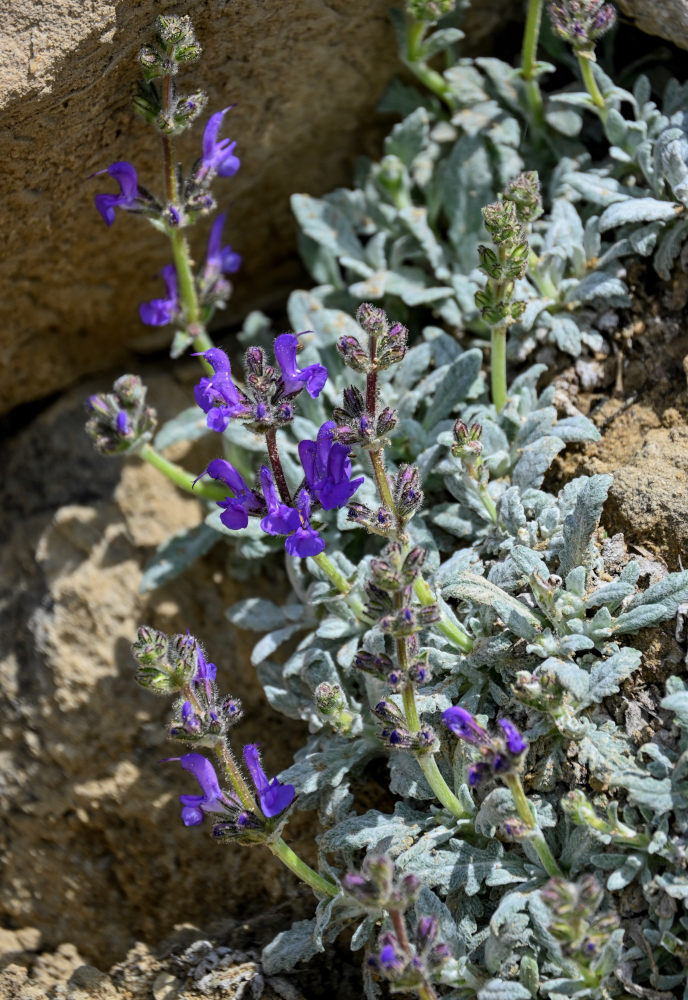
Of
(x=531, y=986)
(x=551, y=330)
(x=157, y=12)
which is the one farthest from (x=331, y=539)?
(x=157, y=12)

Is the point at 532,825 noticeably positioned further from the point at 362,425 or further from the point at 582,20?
the point at 582,20

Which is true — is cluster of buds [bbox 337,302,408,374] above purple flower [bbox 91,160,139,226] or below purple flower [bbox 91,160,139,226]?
below

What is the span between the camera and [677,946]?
3125 millimetres

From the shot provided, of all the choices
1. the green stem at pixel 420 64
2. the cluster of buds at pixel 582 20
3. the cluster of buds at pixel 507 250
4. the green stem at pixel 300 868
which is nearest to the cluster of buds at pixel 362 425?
the cluster of buds at pixel 507 250

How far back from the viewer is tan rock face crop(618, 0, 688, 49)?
14.2 feet

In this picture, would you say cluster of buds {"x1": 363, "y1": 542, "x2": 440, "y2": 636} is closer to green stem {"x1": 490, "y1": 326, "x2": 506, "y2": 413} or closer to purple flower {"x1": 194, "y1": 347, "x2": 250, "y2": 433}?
purple flower {"x1": 194, "y1": 347, "x2": 250, "y2": 433}

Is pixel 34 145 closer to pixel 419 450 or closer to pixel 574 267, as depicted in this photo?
pixel 419 450

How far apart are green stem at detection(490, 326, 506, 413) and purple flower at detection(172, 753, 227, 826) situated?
190 cm

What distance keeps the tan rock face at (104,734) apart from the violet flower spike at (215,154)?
1583 millimetres

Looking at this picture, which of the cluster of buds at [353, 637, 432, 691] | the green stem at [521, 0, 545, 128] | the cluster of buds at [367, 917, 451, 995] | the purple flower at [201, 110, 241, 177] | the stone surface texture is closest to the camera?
the cluster of buds at [367, 917, 451, 995]

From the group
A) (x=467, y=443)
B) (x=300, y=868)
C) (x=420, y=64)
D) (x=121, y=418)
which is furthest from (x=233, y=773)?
(x=420, y=64)

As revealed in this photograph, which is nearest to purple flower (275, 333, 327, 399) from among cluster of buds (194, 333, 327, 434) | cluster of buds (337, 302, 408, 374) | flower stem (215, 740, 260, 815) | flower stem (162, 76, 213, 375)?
cluster of buds (194, 333, 327, 434)

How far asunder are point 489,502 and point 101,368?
2.60 meters

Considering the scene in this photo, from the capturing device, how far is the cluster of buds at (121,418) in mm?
4223
